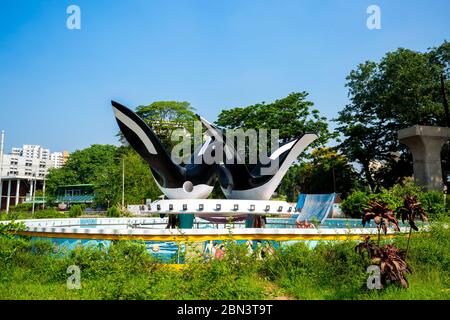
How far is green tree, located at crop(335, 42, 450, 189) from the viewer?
31.6m

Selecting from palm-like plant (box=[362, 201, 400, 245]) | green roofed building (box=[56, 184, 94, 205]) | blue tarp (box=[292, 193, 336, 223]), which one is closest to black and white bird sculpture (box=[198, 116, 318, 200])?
palm-like plant (box=[362, 201, 400, 245])

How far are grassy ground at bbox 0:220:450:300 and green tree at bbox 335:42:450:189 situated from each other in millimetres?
25860

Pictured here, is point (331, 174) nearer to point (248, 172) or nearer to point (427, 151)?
point (427, 151)

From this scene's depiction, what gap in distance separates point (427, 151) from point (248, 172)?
642 inches

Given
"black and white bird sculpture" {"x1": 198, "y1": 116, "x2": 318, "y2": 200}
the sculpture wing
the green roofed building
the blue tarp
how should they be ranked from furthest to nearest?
the green roofed building
the blue tarp
"black and white bird sculpture" {"x1": 198, "y1": 116, "x2": 318, "y2": 200}
the sculpture wing

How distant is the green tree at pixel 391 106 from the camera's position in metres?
31.6

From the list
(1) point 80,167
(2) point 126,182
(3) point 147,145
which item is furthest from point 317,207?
(1) point 80,167

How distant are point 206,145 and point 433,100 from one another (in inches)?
1001

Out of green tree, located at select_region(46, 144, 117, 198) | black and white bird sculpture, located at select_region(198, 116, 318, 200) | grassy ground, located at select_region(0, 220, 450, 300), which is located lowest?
grassy ground, located at select_region(0, 220, 450, 300)

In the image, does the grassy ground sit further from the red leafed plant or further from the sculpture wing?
the sculpture wing

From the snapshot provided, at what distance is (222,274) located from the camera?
22.2 feet

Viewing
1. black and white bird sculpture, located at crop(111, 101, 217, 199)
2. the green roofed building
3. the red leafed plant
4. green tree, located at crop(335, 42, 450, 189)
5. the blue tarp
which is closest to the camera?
the red leafed plant

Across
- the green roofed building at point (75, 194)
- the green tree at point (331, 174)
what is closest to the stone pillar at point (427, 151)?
the green tree at point (331, 174)

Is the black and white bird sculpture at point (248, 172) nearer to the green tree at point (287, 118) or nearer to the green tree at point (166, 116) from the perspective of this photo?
the green tree at point (287, 118)
